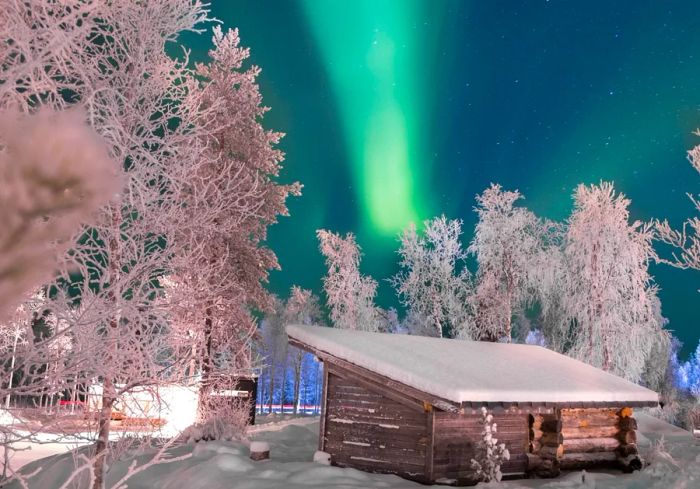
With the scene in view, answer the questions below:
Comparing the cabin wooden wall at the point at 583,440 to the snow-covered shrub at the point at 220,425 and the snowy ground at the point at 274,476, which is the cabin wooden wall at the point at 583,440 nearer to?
the snowy ground at the point at 274,476

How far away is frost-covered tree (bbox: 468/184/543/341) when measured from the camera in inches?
1136

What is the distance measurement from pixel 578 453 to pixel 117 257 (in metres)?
12.2

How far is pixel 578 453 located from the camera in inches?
587

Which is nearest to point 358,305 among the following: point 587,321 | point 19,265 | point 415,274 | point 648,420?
point 415,274

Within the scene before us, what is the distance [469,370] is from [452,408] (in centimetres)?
219

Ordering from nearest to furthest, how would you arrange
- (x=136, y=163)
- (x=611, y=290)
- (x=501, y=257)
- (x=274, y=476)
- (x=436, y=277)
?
(x=136, y=163), (x=274, y=476), (x=611, y=290), (x=501, y=257), (x=436, y=277)

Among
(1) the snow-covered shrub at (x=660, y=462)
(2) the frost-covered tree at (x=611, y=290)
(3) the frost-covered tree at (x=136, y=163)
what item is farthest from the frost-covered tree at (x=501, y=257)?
(3) the frost-covered tree at (x=136, y=163)

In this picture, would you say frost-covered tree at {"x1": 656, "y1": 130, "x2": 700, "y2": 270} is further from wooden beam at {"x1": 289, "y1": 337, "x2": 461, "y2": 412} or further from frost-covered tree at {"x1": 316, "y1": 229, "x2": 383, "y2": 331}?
frost-covered tree at {"x1": 316, "y1": 229, "x2": 383, "y2": 331}

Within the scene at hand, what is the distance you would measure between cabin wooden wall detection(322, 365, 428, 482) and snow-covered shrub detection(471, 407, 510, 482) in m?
1.20

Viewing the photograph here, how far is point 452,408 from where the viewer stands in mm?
11438

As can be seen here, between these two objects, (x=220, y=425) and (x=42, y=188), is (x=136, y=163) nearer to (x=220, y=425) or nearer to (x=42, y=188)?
(x=42, y=188)

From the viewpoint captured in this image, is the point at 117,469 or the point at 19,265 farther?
the point at 117,469

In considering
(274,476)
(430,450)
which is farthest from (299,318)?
(430,450)

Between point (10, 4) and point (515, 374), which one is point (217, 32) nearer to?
point (515, 374)
